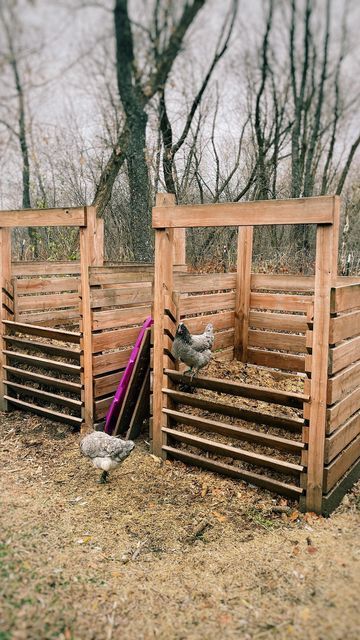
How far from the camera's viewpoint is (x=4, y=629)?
7.47 ft

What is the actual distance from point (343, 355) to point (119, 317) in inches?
89.6

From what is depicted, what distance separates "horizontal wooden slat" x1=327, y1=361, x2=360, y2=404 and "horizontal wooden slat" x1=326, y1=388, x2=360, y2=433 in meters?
0.04

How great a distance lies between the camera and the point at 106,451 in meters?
3.71

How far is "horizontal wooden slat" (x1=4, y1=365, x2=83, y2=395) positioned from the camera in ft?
15.5

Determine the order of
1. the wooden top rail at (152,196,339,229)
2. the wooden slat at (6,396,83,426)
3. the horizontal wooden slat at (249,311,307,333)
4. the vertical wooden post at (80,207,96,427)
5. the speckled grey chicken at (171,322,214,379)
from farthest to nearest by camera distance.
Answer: the horizontal wooden slat at (249,311,307,333)
the wooden slat at (6,396,83,426)
the vertical wooden post at (80,207,96,427)
the speckled grey chicken at (171,322,214,379)
the wooden top rail at (152,196,339,229)

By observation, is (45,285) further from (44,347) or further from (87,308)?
(87,308)

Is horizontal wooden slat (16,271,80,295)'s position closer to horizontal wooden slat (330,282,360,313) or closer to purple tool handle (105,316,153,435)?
purple tool handle (105,316,153,435)

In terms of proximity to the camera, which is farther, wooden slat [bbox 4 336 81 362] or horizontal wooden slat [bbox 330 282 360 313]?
wooden slat [bbox 4 336 81 362]

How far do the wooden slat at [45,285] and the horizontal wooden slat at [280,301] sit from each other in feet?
7.92

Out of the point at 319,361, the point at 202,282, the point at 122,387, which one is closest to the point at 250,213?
the point at 319,361

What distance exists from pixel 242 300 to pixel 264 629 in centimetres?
348

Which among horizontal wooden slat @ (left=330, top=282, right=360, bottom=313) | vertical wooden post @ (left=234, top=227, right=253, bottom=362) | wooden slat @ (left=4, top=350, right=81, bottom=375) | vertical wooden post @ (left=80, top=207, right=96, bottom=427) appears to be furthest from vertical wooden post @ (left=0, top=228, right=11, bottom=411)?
horizontal wooden slat @ (left=330, top=282, right=360, bottom=313)

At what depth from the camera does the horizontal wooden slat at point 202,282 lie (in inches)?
175

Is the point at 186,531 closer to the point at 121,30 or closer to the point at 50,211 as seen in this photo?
the point at 50,211
